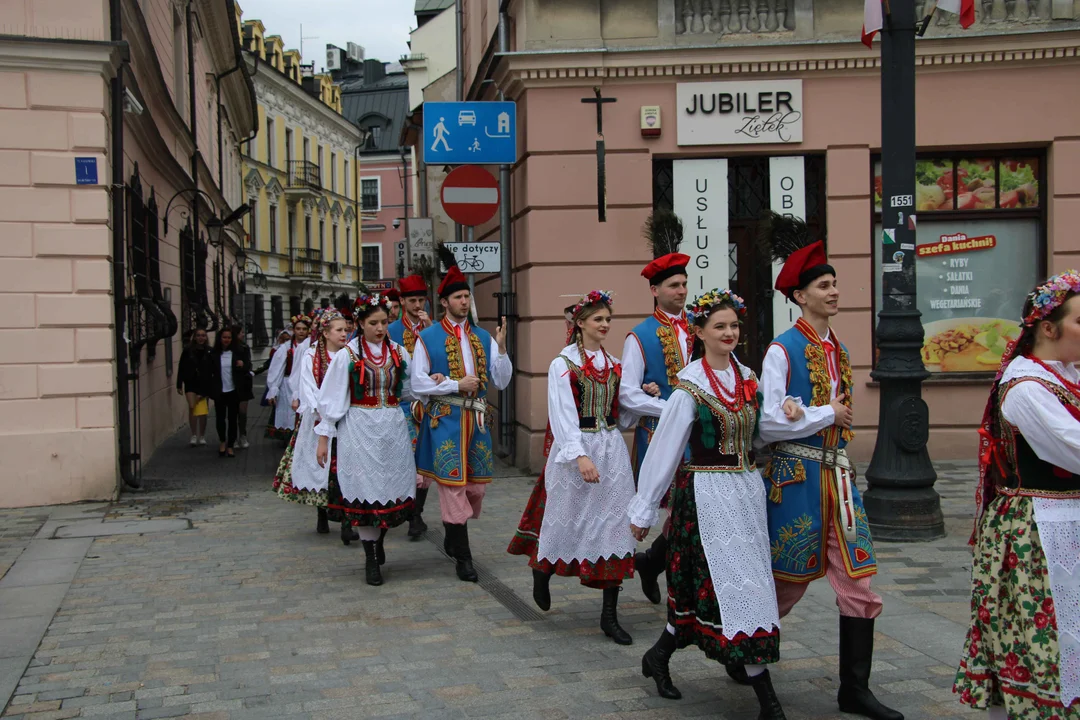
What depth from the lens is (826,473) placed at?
4.69m

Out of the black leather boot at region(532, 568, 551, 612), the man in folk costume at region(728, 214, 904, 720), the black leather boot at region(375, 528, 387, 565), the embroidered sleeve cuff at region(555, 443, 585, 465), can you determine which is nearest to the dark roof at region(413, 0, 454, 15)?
the black leather boot at region(375, 528, 387, 565)

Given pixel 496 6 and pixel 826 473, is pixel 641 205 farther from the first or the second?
pixel 826 473

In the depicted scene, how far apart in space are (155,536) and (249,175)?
122 feet

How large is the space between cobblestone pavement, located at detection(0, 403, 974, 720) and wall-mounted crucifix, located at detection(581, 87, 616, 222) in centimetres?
398

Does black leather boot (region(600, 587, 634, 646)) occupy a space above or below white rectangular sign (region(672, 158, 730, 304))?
below

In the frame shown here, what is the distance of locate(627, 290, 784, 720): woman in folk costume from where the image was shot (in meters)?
4.40

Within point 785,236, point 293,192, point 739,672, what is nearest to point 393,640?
point 739,672

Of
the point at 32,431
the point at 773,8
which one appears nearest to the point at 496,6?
the point at 773,8

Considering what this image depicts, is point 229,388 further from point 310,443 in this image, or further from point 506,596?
point 506,596

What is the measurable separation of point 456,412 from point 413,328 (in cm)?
233

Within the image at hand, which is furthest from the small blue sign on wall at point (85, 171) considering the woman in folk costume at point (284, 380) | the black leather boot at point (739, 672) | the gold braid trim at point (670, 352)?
the black leather boot at point (739, 672)

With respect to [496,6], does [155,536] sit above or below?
below

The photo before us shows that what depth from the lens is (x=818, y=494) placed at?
15.3ft

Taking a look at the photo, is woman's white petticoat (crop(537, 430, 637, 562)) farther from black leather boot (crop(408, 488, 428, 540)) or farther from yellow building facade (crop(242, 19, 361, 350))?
yellow building facade (crop(242, 19, 361, 350))
